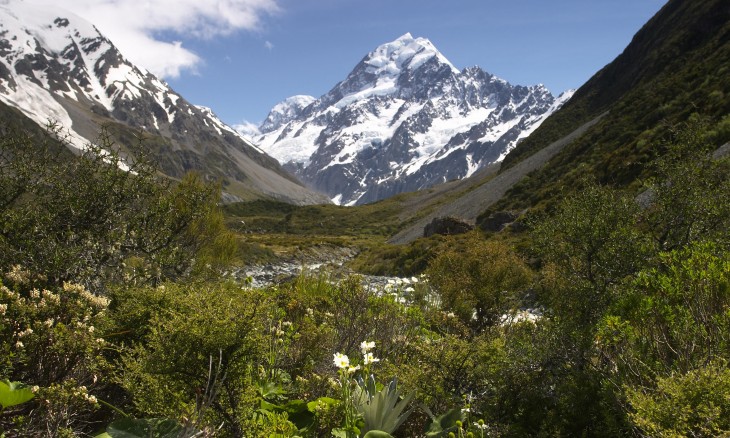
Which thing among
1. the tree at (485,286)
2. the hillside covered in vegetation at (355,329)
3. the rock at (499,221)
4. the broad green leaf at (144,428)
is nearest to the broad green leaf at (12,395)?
the hillside covered in vegetation at (355,329)

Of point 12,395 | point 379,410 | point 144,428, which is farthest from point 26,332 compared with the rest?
point 379,410

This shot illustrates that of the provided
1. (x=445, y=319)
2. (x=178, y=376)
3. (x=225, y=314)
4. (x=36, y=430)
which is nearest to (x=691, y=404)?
(x=225, y=314)

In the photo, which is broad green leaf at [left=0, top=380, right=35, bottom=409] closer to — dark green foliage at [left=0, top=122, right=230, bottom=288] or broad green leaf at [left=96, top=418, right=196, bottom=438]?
broad green leaf at [left=96, top=418, right=196, bottom=438]

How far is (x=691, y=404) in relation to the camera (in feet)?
11.3

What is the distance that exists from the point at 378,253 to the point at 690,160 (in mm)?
40506

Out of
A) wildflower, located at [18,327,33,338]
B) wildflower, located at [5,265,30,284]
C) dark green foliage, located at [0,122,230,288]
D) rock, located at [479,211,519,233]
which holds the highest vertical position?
dark green foliage, located at [0,122,230,288]

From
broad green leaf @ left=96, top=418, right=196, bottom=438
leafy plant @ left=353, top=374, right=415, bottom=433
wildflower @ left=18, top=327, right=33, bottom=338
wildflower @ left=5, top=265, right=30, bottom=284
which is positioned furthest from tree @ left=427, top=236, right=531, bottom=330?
wildflower @ left=18, top=327, right=33, bottom=338

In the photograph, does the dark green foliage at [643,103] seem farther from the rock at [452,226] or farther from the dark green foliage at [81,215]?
the dark green foliage at [81,215]

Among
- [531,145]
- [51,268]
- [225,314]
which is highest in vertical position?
[531,145]

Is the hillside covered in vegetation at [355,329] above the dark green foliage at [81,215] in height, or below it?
below

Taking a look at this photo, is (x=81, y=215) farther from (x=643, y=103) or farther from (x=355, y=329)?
(x=643, y=103)

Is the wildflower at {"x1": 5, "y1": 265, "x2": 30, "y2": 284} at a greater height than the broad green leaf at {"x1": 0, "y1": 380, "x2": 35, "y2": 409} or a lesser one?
greater

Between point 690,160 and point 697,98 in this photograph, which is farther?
point 697,98

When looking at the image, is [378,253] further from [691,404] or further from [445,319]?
[691,404]
